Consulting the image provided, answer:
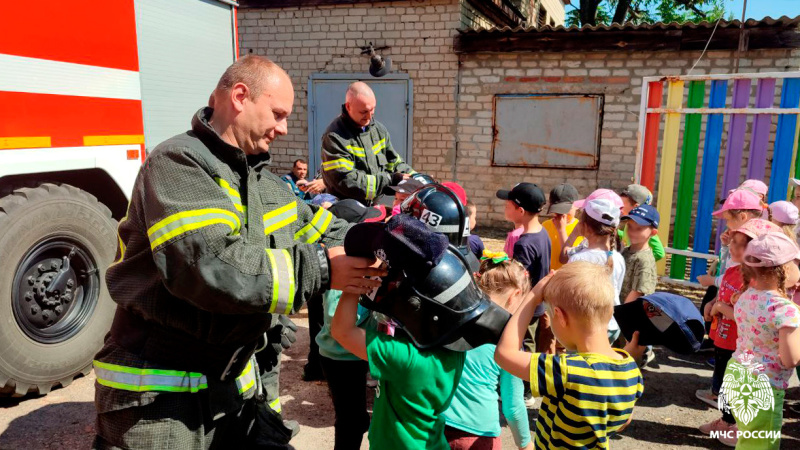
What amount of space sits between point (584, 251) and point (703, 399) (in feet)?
4.71

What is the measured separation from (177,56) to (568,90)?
6.76 metres

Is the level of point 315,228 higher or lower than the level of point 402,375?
higher

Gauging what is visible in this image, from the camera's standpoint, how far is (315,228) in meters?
2.12

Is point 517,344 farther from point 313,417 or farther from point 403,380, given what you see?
point 313,417

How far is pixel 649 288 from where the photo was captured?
3947 mm

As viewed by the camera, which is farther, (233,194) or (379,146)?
(379,146)

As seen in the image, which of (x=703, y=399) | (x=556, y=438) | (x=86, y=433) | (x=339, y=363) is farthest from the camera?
(x=703, y=399)

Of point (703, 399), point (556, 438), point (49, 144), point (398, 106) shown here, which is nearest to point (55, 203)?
point (49, 144)

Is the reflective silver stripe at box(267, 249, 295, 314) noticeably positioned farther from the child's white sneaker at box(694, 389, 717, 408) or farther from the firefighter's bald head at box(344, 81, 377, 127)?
the child's white sneaker at box(694, 389, 717, 408)

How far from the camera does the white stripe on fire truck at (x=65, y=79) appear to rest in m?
3.23

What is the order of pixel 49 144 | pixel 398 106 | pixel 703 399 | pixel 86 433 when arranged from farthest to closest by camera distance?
1. pixel 398 106
2. pixel 703 399
3. pixel 49 144
4. pixel 86 433

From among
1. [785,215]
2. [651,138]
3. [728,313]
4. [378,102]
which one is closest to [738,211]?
[785,215]

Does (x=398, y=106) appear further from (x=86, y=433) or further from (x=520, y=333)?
(x=520, y=333)

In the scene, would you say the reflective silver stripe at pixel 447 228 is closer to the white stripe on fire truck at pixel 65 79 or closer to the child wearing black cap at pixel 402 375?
the child wearing black cap at pixel 402 375
